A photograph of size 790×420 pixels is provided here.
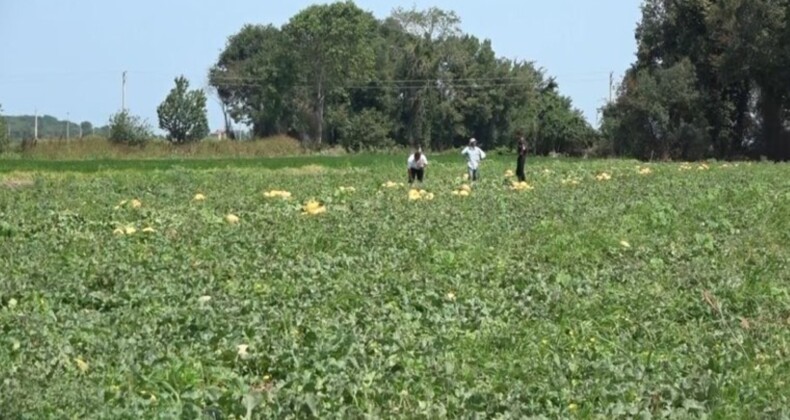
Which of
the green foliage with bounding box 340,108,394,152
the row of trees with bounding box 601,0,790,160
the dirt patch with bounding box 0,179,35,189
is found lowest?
the dirt patch with bounding box 0,179,35,189

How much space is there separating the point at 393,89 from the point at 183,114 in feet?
50.2

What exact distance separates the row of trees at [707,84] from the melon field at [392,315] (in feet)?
122

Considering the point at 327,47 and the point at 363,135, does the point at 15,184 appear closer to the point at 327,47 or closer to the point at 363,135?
the point at 327,47

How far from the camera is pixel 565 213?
48.2ft

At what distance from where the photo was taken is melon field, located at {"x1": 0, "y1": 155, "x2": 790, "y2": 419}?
5188 mm

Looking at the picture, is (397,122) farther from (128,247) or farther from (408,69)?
(128,247)

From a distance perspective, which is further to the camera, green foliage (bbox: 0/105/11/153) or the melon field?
green foliage (bbox: 0/105/11/153)

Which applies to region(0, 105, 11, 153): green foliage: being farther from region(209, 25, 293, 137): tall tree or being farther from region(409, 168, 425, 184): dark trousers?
region(409, 168, 425, 184): dark trousers

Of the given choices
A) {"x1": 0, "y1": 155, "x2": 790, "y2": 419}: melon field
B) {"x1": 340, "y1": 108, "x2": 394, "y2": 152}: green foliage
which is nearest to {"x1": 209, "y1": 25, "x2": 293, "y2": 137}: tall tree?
{"x1": 340, "y1": 108, "x2": 394, "y2": 152}: green foliage

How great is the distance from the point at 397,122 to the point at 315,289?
65770 mm

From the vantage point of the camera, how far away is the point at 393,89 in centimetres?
7262

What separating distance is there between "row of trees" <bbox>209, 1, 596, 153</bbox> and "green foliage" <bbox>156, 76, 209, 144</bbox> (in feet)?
18.3

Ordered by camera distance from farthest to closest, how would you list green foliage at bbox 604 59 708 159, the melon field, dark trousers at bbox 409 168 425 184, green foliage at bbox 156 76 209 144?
green foliage at bbox 156 76 209 144
green foliage at bbox 604 59 708 159
dark trousers at bbox 409 168 425 184
the melon field

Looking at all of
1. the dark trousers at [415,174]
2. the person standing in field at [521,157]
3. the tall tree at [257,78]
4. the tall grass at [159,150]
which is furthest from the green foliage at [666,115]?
the dark trousers at [415,174]
